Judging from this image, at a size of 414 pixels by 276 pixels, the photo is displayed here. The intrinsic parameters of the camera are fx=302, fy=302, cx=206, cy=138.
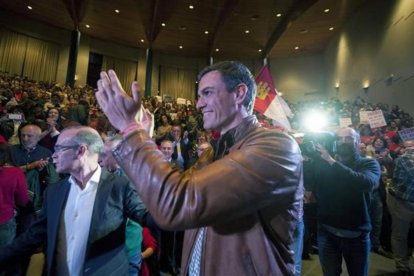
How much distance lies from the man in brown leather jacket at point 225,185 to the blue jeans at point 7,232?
2.60 meters

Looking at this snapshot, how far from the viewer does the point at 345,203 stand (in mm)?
2619

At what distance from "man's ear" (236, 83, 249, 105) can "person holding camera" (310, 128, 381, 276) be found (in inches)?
→ 61.9

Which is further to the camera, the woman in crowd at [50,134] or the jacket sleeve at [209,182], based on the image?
the woman in crowd at [50,134]

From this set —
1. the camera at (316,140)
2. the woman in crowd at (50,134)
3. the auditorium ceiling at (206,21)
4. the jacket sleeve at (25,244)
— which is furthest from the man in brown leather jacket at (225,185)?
the auditorium ceiling at (206,21)

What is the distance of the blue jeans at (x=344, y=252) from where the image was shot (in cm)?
248

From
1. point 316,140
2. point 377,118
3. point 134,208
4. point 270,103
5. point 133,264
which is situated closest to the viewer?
point 134,208

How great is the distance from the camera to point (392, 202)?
4.18 meters

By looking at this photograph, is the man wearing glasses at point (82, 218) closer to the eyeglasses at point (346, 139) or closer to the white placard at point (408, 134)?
the eyeglasses at point (346, 139)

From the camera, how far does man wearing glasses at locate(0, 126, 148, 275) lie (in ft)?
5.72

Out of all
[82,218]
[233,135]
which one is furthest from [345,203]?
[82,218]

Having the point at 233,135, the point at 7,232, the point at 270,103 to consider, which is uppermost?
the point at 270,103

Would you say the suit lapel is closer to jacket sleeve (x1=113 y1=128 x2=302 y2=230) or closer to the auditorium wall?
jacket sleeve (x1=113 y1=128 x2=302 y2=230)

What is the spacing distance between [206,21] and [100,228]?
14547 mm

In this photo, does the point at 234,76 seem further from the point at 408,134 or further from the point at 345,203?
the point at 408,134
